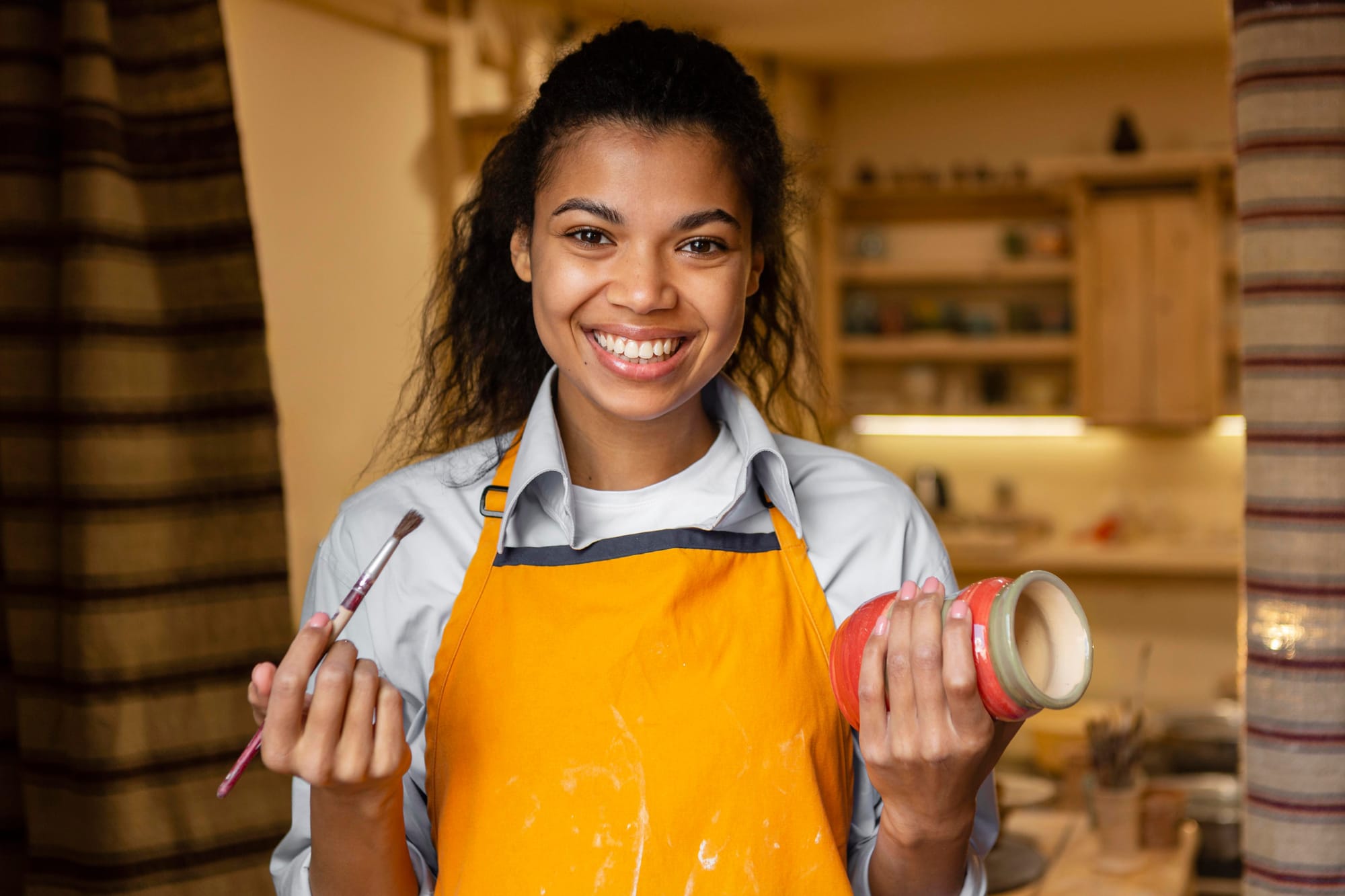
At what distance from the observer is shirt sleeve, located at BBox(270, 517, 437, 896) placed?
1188mm

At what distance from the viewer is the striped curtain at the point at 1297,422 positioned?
1642 mm

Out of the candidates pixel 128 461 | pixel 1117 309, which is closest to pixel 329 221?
pixel 128 461

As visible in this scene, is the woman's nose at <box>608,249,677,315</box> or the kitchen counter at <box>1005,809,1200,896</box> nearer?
the woman's nose at <box>608,249,677,315</box>

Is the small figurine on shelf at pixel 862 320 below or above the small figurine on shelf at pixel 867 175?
below

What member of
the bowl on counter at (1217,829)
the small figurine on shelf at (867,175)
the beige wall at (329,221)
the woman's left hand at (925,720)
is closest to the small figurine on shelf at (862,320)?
the small figurine on shelf at (867,175)

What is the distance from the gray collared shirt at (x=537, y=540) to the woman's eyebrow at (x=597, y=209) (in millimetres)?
211

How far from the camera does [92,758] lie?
77.5 inches

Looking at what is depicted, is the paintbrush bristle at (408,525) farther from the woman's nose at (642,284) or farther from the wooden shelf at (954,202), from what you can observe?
the wooden shelf at (954,202)

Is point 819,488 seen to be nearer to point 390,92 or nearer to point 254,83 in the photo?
point 254,83

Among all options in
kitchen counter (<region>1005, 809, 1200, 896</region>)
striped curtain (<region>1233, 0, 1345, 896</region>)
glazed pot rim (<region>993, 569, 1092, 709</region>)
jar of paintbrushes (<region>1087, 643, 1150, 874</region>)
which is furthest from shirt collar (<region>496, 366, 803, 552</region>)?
jar of paintbrushes (<region>1087, 643, 1150, 874</region>)

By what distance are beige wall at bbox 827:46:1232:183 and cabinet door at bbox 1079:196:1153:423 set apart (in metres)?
0.44

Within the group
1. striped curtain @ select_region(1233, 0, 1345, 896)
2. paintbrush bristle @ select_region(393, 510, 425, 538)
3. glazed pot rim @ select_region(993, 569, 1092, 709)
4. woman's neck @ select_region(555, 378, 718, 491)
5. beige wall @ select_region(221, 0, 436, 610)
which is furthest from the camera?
beige wall @ select_region(221, 0, 436, 610)

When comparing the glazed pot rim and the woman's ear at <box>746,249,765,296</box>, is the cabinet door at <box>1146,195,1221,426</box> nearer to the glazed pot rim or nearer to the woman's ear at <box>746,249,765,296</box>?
the woman's ear at <box>746,249,765,296</box>

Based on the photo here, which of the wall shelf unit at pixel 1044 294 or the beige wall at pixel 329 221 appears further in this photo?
the wall shelf unit at pixel 1044 294
